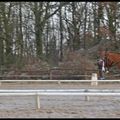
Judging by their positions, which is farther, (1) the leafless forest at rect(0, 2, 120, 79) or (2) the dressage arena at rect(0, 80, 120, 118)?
(1) the leafless forest at rect(0, 2, 120, 79)

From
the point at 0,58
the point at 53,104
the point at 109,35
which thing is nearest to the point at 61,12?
the point at 109,35

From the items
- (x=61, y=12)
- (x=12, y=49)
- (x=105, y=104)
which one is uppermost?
(x=61, y=12)

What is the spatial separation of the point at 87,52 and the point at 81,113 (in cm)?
2344

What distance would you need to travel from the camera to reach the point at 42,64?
30.4m

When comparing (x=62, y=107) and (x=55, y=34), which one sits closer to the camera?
(x=62, y=107)

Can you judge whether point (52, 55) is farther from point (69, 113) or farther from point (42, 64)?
point (69, 113)

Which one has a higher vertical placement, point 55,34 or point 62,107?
point 55,34

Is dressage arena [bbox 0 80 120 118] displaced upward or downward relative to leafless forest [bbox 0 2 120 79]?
downward

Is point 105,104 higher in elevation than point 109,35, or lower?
lower

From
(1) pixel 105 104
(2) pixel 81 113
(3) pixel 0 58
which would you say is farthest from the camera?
(3) pixel 0 58

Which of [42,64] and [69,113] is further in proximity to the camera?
[42,64]

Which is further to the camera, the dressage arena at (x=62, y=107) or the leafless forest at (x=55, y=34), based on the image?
the leafless forest at (x=55, y=34)

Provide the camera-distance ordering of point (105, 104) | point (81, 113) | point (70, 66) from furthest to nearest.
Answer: point (70, 66) → point (105, 104) → point (81, 113)

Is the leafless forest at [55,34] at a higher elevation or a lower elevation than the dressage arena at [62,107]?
higher
